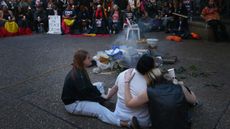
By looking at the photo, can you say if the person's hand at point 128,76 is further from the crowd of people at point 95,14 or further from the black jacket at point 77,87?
the crowd of people at point 95,14

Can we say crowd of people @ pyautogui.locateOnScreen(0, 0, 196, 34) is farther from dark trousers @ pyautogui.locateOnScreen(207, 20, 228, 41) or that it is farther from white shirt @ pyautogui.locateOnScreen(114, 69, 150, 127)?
white shirt @ pyautogui.locateOnScreen(114, 69, 150, 127)

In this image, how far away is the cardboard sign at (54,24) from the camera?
14938 mm

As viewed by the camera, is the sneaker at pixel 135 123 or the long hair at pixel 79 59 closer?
the sneaker at pixel 135 123

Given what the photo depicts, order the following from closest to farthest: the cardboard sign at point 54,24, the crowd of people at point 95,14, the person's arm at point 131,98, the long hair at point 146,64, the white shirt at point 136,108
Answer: the person's arm at point 131,98, the long hair at point 146,64, the white shirt at point 136,108, the crowd of people at point 95,14, the cardboard sign at point 54,24

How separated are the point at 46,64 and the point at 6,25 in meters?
6.60

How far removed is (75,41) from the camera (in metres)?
12.2

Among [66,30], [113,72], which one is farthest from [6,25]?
[113,72]

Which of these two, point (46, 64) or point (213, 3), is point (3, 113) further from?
point (213, 3)

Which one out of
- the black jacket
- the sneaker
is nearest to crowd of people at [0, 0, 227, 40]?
the black jacket

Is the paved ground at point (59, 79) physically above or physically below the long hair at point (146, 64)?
below

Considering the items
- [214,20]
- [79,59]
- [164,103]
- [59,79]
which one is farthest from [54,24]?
Result: [164,103]

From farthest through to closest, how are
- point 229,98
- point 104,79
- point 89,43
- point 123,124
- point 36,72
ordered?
point 89,43, point 36,72, point 104,79, point 229,98, point 123,124

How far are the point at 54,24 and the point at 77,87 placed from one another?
1067 centimetres

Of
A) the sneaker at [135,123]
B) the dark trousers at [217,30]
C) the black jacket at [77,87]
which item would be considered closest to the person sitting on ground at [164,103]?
the sneaker at [135,123]
